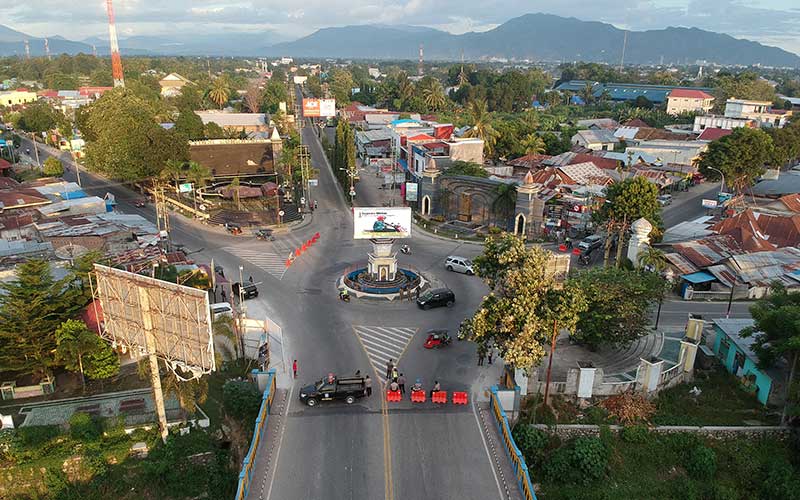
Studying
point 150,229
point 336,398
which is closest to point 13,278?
point 150,229

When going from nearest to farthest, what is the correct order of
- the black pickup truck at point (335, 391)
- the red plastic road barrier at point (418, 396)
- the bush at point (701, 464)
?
the bush at point (701, 464) → the black pickup truck at point (335, 391) → the red plastic road barrier at point (418, 396)

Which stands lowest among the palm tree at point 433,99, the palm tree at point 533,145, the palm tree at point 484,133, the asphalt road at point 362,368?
the asphalt road at point 362,368

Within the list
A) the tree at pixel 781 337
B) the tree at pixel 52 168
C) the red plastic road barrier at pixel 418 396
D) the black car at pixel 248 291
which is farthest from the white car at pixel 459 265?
the tree at pixel 52 168

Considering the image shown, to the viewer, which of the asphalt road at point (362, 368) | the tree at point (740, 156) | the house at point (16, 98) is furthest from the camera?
the house at point (16, 98)

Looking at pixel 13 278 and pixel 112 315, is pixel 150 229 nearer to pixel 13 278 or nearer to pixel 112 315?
pixel 13 278

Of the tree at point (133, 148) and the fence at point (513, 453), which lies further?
the tree at point (133, 148)

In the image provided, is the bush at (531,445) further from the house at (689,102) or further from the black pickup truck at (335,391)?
the house at (689,102)

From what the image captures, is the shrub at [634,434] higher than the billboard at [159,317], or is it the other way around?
the billboard at [159,317]
